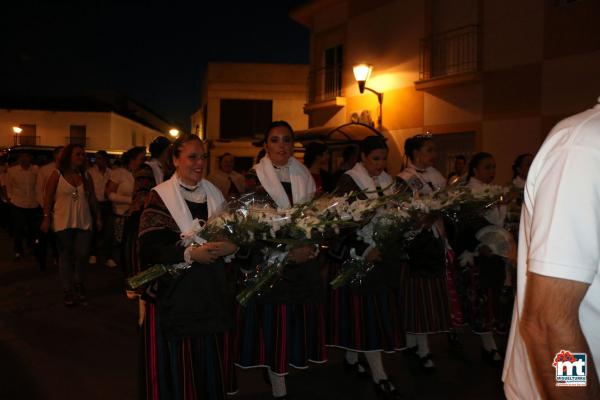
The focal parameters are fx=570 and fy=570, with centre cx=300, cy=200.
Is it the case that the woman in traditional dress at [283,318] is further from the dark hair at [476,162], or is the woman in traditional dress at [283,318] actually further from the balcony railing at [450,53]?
the balcony railing at [450,53]

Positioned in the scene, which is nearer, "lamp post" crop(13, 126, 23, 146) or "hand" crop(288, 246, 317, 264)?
"hand" crop(288, 246, 317, 264)

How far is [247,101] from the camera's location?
31312 millimetres

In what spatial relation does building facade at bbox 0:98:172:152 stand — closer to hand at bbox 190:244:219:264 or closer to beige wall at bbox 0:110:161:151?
beige wall at bbox 0:110:161:151

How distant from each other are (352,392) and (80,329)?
128 inches

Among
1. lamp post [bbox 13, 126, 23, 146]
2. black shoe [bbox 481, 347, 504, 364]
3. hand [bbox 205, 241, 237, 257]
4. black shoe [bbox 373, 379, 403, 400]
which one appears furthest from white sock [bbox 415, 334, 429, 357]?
lamp post [bbox 13, 126, 23, 146]

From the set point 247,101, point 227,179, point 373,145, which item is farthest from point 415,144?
point 247,101

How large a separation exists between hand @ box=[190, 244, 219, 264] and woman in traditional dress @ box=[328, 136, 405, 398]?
1369 mm

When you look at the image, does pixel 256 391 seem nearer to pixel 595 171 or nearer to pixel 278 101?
pixel 595 171

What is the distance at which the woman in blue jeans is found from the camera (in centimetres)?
706

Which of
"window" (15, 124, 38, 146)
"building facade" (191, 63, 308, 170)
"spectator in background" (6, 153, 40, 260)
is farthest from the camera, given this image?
"window" (15, 124, 38, 146)

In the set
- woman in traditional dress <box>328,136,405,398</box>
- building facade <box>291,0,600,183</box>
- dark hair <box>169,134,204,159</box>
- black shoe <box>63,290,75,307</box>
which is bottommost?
black shoe <box>63,290,75,307</box>

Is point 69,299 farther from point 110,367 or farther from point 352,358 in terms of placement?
point 352,358

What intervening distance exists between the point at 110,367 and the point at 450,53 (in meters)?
10.9

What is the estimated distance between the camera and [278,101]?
30.8 m
